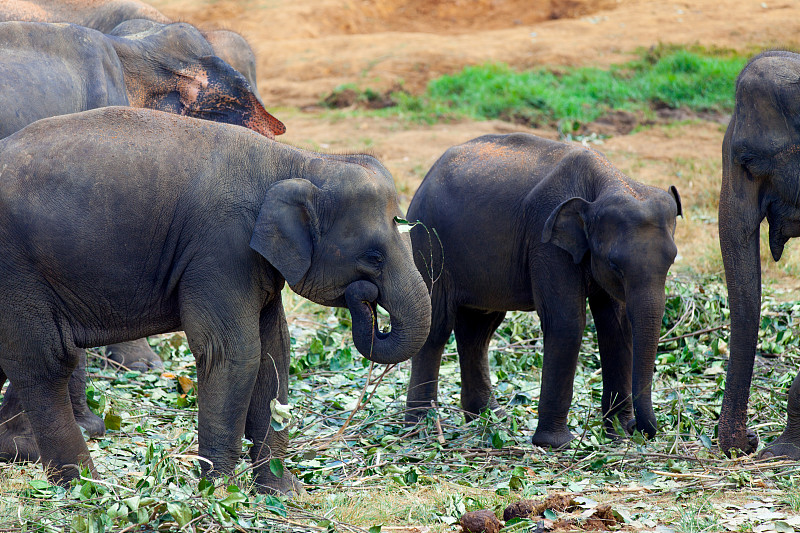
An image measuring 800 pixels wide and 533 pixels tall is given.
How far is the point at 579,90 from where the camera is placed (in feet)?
45.4

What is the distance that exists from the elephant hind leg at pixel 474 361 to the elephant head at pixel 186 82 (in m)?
1.45

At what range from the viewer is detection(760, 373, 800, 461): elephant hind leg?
4.55 m

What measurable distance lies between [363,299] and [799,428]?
6.87ft

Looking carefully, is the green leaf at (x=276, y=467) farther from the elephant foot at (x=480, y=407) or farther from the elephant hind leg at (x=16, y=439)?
the elephant foot at (x=480, y=407)

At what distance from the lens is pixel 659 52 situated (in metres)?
14.8

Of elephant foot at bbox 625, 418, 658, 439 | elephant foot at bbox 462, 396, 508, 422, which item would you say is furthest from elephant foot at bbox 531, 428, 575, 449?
elephant foot at bbox 462, 396, 508, 422

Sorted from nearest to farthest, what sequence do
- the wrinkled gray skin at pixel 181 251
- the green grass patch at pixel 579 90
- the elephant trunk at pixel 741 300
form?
1. the wrinkled gray skin at pixel 181 251
2. the elephant trunk at pixel 741 300
3. the green grass patch at pixel 579 90

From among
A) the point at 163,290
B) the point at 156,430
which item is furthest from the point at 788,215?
the point at 156,430

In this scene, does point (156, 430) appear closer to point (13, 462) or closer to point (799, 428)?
point (13, 462)

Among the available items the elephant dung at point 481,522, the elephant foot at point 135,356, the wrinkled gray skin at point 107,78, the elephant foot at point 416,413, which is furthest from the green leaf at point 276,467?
the elephant foot at point 135,356

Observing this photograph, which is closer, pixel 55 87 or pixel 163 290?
pixel 163 290

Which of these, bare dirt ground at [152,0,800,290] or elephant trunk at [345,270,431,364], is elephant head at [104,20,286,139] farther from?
bare dirt ground at [152,0,800,290]

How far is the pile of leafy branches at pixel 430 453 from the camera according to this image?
3.61m

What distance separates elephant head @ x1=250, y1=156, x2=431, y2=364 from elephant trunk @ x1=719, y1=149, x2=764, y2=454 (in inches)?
61.1
